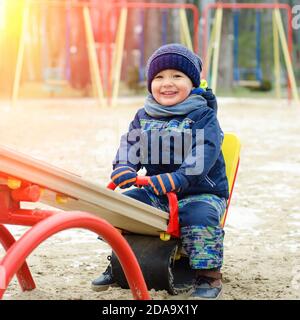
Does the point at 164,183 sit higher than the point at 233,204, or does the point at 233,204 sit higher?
the point at 164,183

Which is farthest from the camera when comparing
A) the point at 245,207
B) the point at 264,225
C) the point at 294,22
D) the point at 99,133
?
the point at 294,22

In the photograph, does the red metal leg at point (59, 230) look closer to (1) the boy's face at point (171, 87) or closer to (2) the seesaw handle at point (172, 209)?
(2) the seesaw handle at point (172, 209)

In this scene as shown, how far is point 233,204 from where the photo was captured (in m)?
4.82

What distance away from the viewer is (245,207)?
4730mm

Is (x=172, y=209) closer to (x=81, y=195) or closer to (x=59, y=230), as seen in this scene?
(x=81, y=195)

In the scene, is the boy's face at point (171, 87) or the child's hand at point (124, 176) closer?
the child's hand at point (124, 176)

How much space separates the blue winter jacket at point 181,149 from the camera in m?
3.01

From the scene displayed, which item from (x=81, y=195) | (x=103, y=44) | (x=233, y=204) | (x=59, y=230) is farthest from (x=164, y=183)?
(x=103, y=44)

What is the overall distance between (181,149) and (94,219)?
→ 886mm

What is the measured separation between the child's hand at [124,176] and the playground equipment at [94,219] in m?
0.05

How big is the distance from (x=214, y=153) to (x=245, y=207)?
5.83 ft

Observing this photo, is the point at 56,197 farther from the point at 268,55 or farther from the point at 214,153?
the point at 268,55

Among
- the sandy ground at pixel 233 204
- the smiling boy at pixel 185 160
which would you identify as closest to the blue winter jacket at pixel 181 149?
the smiling boy at pixel 185 160

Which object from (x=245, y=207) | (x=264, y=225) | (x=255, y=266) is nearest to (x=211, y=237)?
(x=255, y=266)
